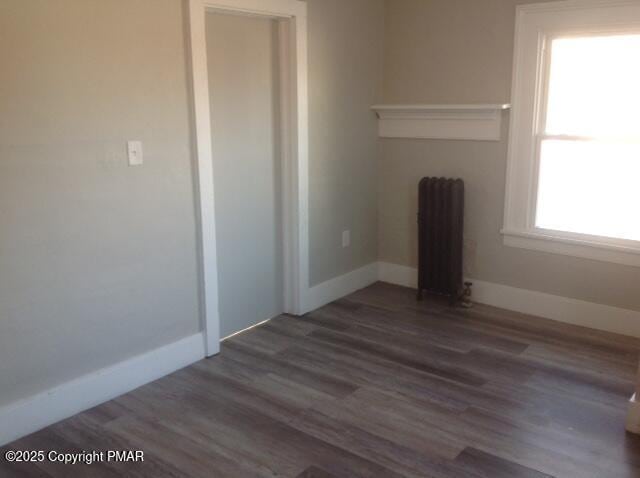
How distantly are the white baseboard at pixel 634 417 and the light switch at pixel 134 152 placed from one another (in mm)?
2487

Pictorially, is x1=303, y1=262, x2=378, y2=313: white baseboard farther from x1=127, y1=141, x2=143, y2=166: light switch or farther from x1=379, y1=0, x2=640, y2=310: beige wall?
x1=127, y1=141, x2=143, y2=166: light switch

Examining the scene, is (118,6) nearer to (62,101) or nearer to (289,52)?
(62,101)

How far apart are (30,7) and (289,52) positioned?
64.4 inches

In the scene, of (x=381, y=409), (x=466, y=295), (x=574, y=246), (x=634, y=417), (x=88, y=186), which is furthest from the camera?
(x=466, y=295)

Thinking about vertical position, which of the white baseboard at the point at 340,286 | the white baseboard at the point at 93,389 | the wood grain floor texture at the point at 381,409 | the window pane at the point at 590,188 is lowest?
the wood grain floor texture at the point at 381,409

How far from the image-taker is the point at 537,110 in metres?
3.87

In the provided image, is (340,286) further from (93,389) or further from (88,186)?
(88,186)

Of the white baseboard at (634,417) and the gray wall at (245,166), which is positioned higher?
the gray wall at (245,166)

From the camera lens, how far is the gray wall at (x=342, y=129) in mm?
4023

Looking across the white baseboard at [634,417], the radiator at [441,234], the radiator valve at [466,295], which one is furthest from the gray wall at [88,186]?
the white baseboard at [634,417]

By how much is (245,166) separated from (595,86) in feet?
6.92

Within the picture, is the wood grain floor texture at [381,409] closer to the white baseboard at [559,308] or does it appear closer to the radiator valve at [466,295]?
the white baseboard at [559,308]

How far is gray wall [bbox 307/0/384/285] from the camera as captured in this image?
402 cm

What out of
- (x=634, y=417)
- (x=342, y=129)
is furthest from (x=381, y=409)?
(x=342, y=129)
